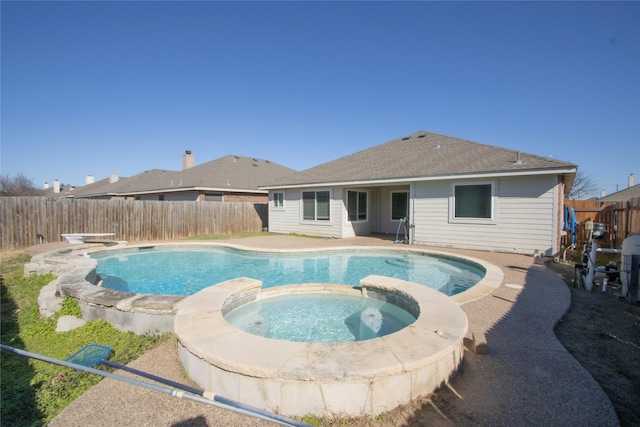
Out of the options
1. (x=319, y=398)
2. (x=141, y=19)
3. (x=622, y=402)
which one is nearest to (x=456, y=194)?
(x=622, y=402)

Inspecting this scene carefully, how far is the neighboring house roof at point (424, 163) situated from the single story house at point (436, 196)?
0.10ft

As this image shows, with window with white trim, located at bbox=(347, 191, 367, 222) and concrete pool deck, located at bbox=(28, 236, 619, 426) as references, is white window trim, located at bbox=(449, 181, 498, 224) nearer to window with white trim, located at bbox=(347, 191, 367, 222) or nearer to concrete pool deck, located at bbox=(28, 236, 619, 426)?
window with white trim, located at bbox=(347, 191, 367, 222)

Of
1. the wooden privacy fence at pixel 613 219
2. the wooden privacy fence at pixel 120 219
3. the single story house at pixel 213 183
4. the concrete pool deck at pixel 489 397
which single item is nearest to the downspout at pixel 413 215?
the wooden privacy fence at pixel 613 219

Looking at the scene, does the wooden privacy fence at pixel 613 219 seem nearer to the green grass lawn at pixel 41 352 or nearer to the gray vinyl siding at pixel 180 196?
the green grass lawn at pixel 41 352

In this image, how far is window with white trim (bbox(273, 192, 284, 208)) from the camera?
54.4 ft

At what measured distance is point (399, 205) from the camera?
A: 14.7 metres

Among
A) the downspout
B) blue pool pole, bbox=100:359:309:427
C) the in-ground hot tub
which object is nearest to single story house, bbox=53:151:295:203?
the downspout

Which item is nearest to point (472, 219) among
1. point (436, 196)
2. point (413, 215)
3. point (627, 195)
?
point (436, 196)

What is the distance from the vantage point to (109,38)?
9273 millimetres

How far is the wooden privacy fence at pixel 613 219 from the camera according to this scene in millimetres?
9400

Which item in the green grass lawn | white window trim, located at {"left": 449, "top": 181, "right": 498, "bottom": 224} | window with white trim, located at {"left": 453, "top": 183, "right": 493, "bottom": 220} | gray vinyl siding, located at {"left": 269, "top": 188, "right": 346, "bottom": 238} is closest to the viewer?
the green grass lawn

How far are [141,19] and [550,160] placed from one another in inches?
540

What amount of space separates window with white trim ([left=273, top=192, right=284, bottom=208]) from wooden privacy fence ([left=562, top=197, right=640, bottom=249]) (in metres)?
13.3

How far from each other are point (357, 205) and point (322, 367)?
1251cm
